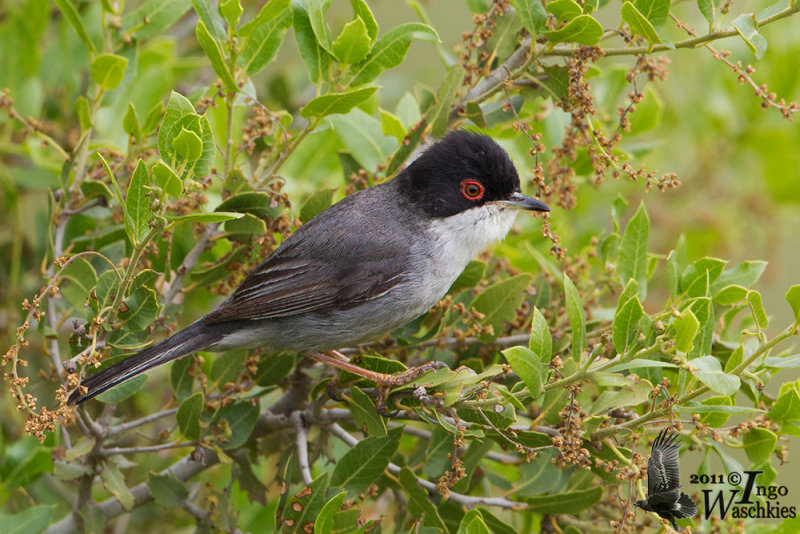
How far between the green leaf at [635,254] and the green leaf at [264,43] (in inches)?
57.8

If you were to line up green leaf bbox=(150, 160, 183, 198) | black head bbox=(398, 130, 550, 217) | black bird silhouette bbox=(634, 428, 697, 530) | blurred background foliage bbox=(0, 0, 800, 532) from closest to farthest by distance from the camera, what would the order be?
green leaf bbox=(150, 160, 183, 198) → black bird silhouette bbox=(634, 428, 697, 530) → blurred background foliage bbox=(0, 0, 800, 532) → black head bbox=(398, 130, 550, 217)

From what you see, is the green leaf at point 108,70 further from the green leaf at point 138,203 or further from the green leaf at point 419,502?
the green leaf at point 419,502

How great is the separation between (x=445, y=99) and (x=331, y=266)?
0.91 metres

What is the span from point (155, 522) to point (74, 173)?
5.79ft

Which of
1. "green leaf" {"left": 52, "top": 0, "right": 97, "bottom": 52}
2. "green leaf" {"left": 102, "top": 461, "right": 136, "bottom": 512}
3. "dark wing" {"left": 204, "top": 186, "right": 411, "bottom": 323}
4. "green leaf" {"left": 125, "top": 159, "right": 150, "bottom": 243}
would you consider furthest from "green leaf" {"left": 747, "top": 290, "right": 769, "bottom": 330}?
"green leaf" {"left": 52, "top": 0, "right": 97, "bottom": 52}

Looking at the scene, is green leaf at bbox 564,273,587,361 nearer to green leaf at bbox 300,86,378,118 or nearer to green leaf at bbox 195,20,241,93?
green leaf at bbox 300,86,378,118

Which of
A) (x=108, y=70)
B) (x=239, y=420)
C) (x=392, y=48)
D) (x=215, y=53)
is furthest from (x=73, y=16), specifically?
(x=239, y=420)

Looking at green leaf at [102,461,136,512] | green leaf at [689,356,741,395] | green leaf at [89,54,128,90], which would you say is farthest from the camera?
green leaf at [89,54,128,90]

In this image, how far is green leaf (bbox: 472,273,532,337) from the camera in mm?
3127

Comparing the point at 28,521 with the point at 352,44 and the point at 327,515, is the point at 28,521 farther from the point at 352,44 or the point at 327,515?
the point at 352,44

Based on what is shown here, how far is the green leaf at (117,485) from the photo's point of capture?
2.90 m

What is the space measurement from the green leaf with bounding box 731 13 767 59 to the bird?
1.03m

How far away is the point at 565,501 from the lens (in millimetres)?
2822

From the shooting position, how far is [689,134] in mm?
5207
